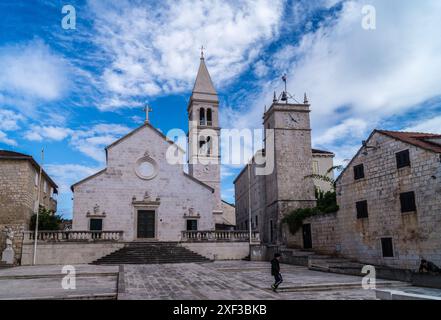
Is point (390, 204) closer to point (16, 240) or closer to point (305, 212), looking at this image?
point (305, 212)

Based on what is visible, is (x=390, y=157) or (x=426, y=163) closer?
(x=426, y=163)

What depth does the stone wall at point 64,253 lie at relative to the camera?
77.4 feet

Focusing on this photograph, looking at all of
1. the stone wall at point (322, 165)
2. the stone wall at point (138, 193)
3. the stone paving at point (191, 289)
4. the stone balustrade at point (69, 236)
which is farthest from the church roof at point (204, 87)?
the stone paving at point (191, 289)

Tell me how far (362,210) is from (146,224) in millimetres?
15716

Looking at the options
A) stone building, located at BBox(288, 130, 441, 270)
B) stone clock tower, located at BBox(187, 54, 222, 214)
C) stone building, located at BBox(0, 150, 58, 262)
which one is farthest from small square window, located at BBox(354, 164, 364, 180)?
stone building, located at BBox(0, 150, 58, 262)

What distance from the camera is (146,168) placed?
97.7ft

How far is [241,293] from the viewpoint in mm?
11492

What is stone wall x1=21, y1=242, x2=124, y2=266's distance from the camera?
928 inches

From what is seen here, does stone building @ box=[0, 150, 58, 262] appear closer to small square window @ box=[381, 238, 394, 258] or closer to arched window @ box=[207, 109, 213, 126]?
arched window @ box=[207, 109, 213, 126]
